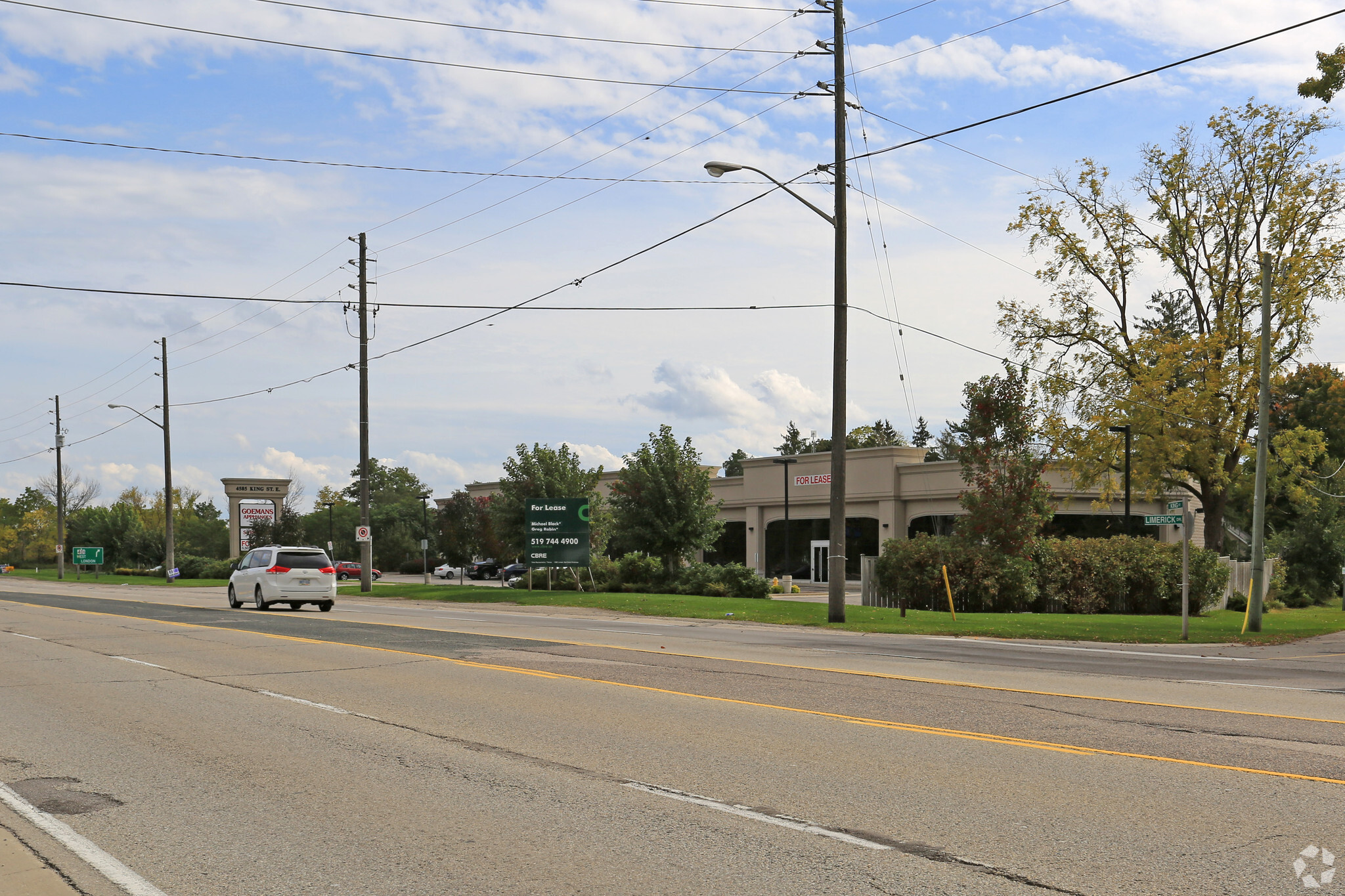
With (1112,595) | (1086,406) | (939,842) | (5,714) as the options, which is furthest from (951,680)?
(1086,406)

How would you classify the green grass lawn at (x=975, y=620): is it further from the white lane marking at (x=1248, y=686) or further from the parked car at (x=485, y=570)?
the parked car at (x=485, y=570)

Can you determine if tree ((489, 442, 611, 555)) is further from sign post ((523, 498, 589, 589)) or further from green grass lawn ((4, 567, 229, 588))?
green grass lawn ((4, 567, 229, 588))

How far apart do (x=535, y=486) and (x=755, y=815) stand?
39.1m

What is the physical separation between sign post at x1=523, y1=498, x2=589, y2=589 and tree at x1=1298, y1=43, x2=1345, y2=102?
24.1m

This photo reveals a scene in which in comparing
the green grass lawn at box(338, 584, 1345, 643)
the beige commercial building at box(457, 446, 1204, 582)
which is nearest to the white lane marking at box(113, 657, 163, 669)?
the green grass lawn at box(338, 584, 1345, 643)

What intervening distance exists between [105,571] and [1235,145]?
88.6 metres

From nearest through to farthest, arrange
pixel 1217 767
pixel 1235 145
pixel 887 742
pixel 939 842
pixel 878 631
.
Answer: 1. pixel 939 842
2. pixel 1217 767
3. pixel 887 742
4. pixel 878 631
5. pixel 1235 145

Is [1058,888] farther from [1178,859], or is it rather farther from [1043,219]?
[1043,219]

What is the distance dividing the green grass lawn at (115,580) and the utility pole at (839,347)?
4205cm

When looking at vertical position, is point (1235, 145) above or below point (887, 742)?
above

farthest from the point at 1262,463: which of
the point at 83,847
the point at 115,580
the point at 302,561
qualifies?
the point at 115,580

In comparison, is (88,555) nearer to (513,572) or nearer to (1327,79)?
(513,572)

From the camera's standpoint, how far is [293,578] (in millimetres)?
30188

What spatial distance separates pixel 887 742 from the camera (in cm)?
890
